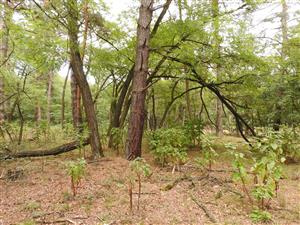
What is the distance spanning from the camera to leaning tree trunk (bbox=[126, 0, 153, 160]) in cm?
549

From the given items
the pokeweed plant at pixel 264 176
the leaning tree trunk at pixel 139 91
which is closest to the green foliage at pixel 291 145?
the pokeweed plant at pixel 264 176

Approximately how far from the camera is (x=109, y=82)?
1180cm

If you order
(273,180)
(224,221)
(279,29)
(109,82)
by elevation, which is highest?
(279,29)

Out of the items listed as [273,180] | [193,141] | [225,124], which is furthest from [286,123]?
[225,124]

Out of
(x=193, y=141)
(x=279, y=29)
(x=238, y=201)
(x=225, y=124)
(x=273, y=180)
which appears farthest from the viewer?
(x=225, y=124)

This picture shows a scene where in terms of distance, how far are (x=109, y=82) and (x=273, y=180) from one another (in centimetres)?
949

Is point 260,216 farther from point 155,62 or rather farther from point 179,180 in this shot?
point 155,62

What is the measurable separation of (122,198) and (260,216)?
1849 millimetres

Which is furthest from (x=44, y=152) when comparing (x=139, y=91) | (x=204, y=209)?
(x=204, y=209)

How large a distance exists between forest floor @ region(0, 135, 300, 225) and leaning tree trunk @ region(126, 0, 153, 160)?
19.3 inches

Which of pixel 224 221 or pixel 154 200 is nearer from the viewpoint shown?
pixel 224 221

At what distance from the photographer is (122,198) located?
366 cm

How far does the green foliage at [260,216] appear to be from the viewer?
2.96 meters

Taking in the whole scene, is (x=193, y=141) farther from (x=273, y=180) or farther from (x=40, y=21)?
(x=40, y=21)
